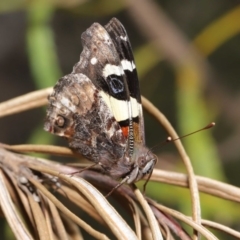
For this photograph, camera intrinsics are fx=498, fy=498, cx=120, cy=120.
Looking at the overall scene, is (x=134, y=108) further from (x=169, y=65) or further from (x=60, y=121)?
(x=169, y=65)

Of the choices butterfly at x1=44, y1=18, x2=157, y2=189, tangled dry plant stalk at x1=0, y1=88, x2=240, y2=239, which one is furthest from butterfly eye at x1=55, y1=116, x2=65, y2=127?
tangled dry plant stalk at x1=0, y1=88, x2=240, y2=239

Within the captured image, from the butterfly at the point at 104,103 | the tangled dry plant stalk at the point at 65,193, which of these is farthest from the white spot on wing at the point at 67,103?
the tangled dry plant stalk at the point at 65,193

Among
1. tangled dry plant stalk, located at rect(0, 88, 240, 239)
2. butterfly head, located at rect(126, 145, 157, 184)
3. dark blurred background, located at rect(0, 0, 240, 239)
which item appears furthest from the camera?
dark blurred background, located at rect(0, 0, 240, 239)

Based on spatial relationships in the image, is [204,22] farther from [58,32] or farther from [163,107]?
[58,32]

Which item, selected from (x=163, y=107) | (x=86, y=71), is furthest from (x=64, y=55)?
(x=86, y=71)

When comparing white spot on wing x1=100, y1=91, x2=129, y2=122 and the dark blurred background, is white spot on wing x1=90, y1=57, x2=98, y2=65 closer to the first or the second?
white spot on wing x1=100, y1=91, x2=129, y2=122

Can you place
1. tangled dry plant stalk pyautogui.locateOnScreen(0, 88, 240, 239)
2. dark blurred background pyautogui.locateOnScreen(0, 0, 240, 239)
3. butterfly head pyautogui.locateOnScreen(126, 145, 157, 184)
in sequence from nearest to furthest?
tangled dry plant stalk pyautogui.locateOnScreen(0, 88, 240, 239), butterfly head pyautogui.locateOnScreen(126, 145, 157, 184), dark blurred background pyautogui.locateOnScreen(0, 0, 240, 239)

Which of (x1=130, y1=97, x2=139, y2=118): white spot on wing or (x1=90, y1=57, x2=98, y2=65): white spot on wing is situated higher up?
(x1=90, y1=57, x2=98, y2=65): white spot on wing
